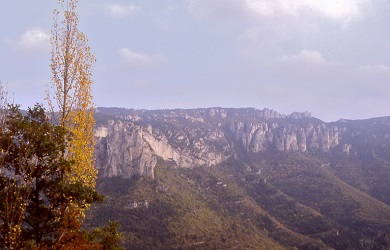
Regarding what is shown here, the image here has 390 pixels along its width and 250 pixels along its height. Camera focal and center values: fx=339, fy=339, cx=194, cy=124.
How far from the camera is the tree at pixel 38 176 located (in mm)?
14156

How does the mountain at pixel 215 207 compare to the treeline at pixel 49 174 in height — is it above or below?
below

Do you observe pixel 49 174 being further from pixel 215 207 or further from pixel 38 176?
pixel 215 207

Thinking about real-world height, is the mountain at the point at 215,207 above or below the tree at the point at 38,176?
below

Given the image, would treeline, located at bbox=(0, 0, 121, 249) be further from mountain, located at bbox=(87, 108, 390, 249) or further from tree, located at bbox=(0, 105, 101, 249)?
mountain, located at bbox=(87, 108, 390, 249)

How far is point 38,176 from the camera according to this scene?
50.0 ft

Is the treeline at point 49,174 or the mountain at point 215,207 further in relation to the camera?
the mountain at point 215,207

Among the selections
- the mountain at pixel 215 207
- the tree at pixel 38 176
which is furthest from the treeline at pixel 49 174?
the mountain at pixel 215 207

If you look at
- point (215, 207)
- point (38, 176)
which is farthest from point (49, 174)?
point (215, 207)

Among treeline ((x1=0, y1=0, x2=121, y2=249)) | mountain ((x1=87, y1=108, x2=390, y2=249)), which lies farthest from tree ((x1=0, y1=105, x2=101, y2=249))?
mountain ((x1=87, y1=108, x2=390, y2=249))

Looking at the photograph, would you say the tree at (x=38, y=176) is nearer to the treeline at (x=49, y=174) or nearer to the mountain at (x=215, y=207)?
the treeline at (x=49, y=174)

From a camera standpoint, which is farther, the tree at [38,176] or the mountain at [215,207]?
the mountain at [215,207]

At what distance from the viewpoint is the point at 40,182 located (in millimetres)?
15617

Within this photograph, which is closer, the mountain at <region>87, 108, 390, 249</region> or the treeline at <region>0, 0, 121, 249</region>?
the treeline at <region>0, 0, 121, 249</region>

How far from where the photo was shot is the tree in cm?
1416
